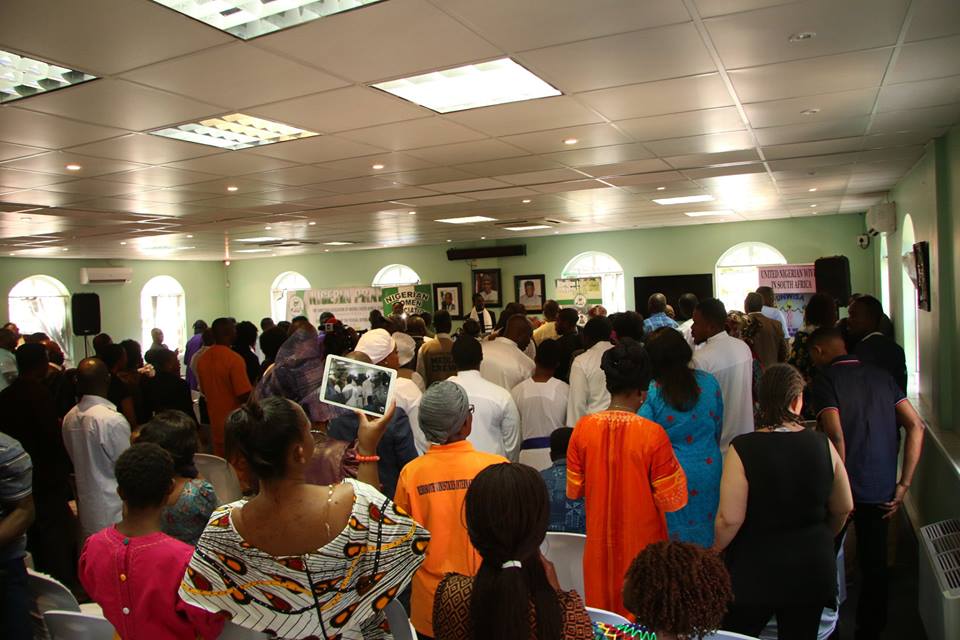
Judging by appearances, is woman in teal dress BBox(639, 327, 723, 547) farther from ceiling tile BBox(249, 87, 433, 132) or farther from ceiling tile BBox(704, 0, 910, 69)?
ceiling tile BBox(249, 87, 433, 132)

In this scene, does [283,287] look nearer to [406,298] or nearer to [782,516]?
[406,298]

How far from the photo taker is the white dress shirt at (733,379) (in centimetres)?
410

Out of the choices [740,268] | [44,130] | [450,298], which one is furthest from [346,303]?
[44,130]

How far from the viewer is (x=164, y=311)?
58.6ft

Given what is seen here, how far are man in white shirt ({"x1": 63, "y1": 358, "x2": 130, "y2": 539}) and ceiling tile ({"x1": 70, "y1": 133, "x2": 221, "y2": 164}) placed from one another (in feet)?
5.13

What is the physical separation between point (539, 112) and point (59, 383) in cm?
431

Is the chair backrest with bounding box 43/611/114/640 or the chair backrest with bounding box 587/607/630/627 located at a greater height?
the chair backrest with bounding box 587/607/630/627

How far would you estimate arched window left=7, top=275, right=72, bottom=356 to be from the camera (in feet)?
48.5

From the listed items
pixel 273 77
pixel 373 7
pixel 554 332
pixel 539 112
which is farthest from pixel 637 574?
pixel 554 332

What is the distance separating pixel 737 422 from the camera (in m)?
4.11

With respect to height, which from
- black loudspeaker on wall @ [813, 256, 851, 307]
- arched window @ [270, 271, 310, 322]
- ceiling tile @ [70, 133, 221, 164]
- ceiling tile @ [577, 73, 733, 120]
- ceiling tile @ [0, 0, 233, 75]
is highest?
ceiling tile @ [70, 133, 221, 164]

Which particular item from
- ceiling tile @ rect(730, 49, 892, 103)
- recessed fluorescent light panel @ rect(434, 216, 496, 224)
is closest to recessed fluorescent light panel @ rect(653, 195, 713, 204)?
recessed fluorescent light panel @ rect(434, 216, 496, 224)

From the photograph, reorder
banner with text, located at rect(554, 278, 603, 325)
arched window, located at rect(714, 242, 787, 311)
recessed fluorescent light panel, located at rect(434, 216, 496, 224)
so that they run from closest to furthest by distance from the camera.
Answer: recessed fluorescent light panel, located at rect(434, 216, 496, 224)
arched window, located at rect(714, 242, 787, 311)
banner with text, located at rect(554, 278, 603, 325)

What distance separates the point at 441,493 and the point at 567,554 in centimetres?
78
